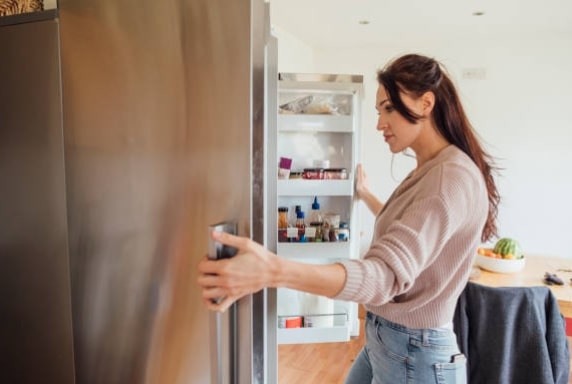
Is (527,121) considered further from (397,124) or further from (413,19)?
(397,124)

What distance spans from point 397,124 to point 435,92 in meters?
0.10

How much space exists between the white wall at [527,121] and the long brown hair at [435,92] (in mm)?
A: 2023

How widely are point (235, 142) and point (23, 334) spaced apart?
2.15 feet

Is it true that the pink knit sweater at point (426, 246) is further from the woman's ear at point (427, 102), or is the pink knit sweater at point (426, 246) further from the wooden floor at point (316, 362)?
the wooden floor at point (316, 362)

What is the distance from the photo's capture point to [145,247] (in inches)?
23.8

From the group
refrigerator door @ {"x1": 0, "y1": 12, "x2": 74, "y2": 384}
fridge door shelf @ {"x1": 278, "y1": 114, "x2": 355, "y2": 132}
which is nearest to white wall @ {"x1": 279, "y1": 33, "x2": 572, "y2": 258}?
fridge door shelf @ {"x1": 278, "y1": 114, "x2": 355, "y2": 132}

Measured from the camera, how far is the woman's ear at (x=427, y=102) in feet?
2.73

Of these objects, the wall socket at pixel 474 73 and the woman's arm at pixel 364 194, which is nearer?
the woman's arm at pixel 364 194

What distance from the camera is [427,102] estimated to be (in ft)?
2.75

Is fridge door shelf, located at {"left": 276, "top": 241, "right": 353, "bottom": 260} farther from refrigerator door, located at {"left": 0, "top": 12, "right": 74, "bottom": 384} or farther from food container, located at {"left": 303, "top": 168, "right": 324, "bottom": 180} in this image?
refrigerator door, located at {"left": 0, "top": 12, "right": 74, "bottom": 384}

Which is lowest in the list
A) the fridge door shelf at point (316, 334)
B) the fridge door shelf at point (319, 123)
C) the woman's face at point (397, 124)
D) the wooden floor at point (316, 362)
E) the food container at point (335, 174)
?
the wooden floor at point (316, 362)

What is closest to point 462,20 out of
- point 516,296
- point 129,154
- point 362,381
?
point 516,296

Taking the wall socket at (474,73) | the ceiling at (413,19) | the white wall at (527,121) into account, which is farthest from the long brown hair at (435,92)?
the wall socket at (474,73)

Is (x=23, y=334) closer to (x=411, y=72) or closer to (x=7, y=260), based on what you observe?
(x=7, y=260)
